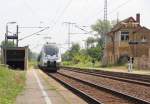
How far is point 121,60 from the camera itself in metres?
95.9

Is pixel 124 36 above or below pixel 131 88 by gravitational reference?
above

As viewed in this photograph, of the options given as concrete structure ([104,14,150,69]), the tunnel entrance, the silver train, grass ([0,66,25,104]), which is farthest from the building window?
grass ([0,66,25,104])

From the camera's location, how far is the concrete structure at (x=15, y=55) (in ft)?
187

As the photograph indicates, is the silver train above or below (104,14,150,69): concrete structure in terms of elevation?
below

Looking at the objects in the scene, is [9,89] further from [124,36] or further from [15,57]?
[124,36]

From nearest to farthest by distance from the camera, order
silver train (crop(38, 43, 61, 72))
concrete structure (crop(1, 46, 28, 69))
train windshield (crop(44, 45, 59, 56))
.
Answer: concrete structure (crop(1, 46, 28, 69)), train windshield (crop(44, 45, 59, 56)), silver train (crop(38, 43, 61, 72))

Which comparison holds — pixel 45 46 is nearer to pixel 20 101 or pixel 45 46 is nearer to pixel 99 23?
pixel 20 101

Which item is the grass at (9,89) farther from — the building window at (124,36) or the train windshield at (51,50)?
the building window at (124,36)

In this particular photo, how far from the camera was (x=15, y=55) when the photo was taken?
59.3 m

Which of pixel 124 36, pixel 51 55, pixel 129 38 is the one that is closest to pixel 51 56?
pixel 51 55

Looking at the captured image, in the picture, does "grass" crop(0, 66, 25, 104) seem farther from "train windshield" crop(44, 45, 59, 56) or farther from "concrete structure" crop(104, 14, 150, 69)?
"concrete structure" crop(104, 14, 150, 69)

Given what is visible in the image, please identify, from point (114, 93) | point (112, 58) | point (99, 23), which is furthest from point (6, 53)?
point (99, 23)

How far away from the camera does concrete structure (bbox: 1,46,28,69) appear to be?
57.0m

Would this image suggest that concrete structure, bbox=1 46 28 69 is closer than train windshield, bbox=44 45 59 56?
Yes
